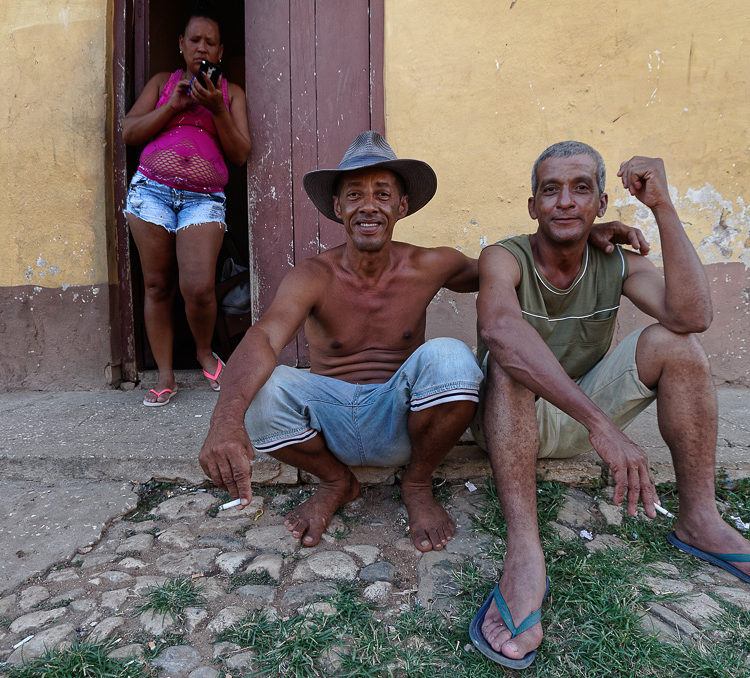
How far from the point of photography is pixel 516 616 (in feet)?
5.21

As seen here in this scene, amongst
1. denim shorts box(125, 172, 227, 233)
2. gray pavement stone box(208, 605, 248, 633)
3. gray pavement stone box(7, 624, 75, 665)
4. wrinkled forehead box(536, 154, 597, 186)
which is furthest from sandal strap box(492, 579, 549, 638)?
denim shorts box(125, 172, 227, 233)

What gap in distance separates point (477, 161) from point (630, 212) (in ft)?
3.09

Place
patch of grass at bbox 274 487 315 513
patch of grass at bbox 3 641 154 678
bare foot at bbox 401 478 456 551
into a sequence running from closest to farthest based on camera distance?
1. patch of grass at bbox 3 641 154 678
2. bare foot at bbox 401 478 456 551
3. patch of grass at bbox 274 487 315 513

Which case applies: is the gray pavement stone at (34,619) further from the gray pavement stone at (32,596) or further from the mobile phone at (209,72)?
the mobile phone at (209,72)

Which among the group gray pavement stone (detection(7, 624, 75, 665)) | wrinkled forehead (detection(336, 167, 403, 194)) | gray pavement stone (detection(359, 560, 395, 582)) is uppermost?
wrinkled forehead (detection(336, 167, 403, 194))

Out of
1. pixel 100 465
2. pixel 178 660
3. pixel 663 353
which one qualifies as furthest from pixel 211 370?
pixel 663 353

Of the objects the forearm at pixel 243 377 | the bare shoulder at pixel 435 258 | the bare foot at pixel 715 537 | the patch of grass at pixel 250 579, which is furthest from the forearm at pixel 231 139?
the bare foot at pixel 715 537

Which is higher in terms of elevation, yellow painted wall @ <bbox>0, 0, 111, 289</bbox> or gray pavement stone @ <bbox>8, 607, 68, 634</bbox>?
yellow painted wall @ <bbox>0, 0, 111, 289</bbox>

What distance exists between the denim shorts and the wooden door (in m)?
0.39

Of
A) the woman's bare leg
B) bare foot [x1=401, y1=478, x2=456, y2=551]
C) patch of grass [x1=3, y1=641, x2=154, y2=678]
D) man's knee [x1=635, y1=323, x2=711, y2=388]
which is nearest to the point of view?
patch of grass [x1=3, y1=641, x2=154, y2=678]

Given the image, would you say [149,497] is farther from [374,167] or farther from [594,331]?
[594,331]

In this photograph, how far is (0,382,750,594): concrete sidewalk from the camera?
2178 mm

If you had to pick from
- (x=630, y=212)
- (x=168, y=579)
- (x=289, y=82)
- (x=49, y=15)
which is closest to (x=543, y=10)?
(x=630, y=212)

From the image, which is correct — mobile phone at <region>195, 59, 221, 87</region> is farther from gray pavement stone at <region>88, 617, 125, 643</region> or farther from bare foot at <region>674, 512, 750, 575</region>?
bare foot at <region>674, 512, 750, 575</region>
